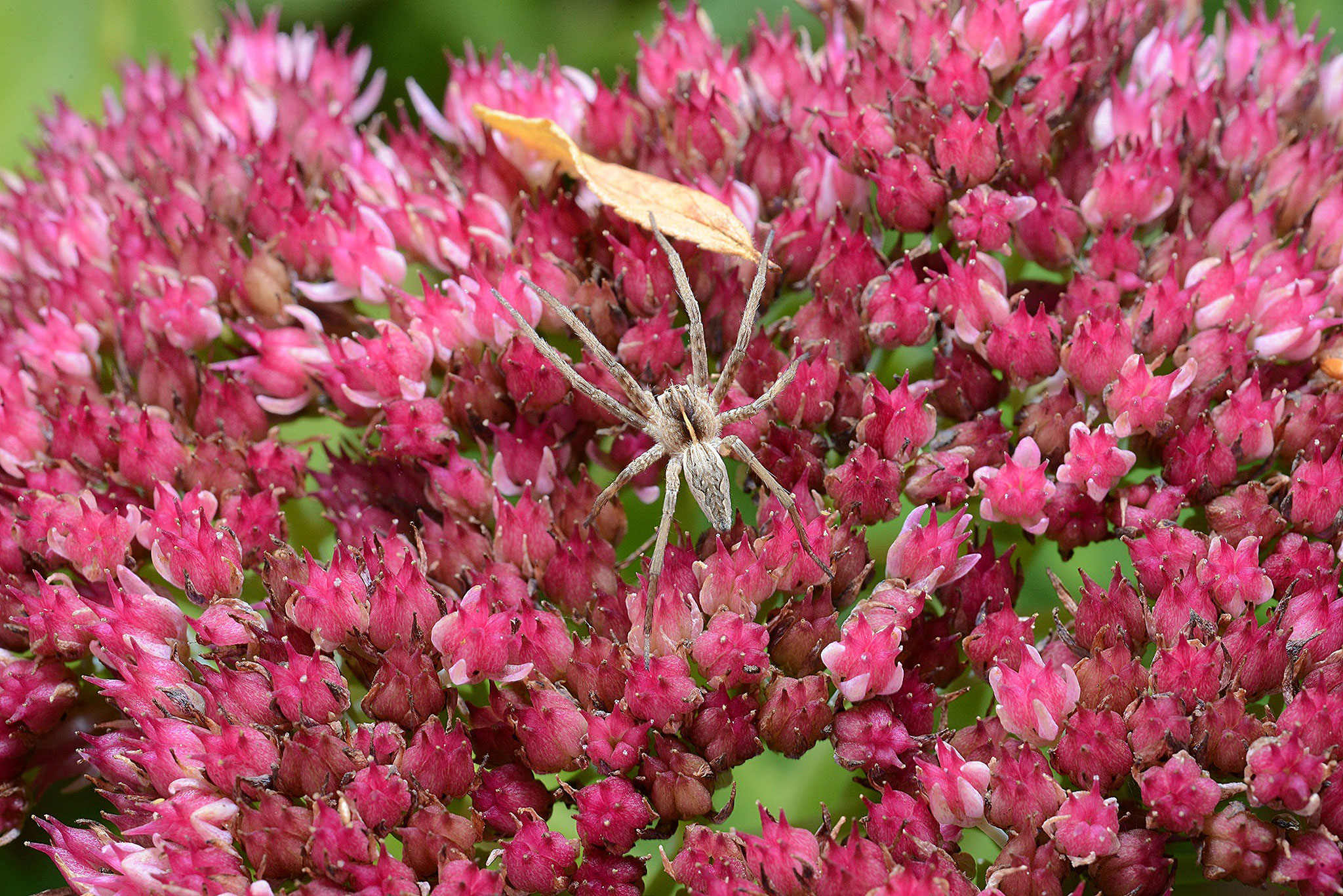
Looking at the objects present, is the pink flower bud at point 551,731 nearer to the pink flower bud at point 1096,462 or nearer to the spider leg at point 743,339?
the spider leg at point 743,339

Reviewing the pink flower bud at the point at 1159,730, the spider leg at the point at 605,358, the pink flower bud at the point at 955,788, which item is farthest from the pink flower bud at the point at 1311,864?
the spider leg at the point at 605,358

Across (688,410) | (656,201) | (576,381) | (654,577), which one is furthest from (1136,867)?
(656,201)

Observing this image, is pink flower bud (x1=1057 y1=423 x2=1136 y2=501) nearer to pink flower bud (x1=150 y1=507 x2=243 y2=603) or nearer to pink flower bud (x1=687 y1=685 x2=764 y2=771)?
pink flower bud (x1=687 y1=685 x2=764 y2=771)

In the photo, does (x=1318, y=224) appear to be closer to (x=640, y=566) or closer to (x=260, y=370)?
(x=640, y=566)

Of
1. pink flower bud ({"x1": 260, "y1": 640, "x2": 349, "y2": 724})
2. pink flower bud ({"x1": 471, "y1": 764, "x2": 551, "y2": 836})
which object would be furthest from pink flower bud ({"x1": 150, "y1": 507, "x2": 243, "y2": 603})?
pink flower bud ({"x1": 471, "y1": 764, "x2": 551, "y2": 836})

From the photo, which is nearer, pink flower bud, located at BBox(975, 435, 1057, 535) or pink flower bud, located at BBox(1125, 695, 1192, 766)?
pink flower bud, located at BBox(1125, 695, 1192, 766)
